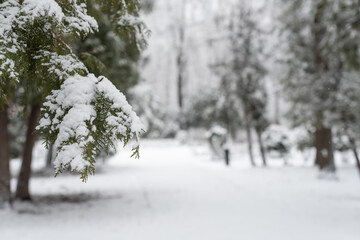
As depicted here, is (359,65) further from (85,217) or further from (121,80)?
(85,217)

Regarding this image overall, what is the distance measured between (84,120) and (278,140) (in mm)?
15448

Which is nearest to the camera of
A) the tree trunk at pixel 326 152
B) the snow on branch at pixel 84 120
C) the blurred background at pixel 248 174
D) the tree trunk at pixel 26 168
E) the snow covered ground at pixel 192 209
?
the snow on branch at pixel 84 120

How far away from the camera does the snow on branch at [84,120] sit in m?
1.91

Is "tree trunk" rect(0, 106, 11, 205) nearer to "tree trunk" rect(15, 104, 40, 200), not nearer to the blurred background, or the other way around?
the blurred background

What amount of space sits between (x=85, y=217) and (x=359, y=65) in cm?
642

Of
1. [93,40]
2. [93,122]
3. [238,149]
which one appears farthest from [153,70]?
[93,122]

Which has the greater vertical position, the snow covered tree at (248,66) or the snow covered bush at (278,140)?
the snow covered tree at (248,66)

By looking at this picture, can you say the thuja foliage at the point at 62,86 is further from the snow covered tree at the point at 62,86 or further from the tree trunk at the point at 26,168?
the tree trunk at the point at 26,168

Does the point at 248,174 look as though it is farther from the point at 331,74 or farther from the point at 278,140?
the point at 331,74

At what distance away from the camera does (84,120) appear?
1999 millimetres

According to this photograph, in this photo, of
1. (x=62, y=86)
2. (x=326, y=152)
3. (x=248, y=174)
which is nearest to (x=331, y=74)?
(x=326, y=152)

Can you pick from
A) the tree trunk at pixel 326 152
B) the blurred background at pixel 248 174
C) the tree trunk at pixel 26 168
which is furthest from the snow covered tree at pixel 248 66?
the tree trunk at pixel 26 168

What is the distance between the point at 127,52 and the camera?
8.09 m

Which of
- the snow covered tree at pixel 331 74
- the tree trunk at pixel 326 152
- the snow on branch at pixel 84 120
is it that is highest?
the snow covered tree at pixel 331 74
